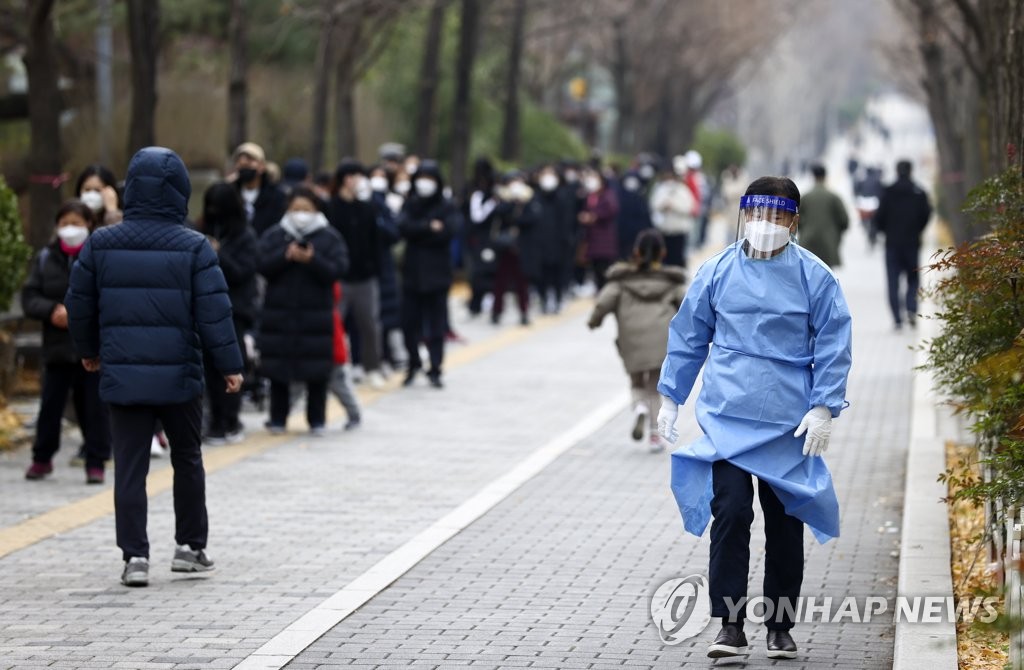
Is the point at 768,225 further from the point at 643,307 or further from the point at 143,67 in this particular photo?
the point at 143,67

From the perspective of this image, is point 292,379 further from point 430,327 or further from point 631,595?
point 631,595

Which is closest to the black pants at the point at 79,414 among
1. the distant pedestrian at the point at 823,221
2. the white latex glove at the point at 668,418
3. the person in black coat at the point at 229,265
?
the person in black coat at the point at 229,265

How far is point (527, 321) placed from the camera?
72.9 ft

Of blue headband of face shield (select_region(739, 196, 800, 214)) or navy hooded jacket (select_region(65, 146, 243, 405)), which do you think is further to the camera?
navy hooded jacket (select_region(65, 146, 243, 405))

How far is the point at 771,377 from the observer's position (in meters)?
6.74

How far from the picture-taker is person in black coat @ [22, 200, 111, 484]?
1092 centimetres

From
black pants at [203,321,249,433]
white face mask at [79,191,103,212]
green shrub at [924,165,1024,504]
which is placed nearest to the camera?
green shrub at [924,165,1024,504]

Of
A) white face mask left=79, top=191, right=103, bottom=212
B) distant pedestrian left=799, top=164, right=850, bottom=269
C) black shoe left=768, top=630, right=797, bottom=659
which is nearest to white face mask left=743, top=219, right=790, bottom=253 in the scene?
black shoe left=768, top=630, right=797, bottom=659

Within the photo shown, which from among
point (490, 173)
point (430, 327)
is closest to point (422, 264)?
point (430, 327)

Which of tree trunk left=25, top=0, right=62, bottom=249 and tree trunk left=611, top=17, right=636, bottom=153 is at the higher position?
tree trunk left=611, top=17, right=636, bottom=153

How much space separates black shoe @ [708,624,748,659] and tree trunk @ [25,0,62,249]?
939cm

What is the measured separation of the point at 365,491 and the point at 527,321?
1146 centimetres

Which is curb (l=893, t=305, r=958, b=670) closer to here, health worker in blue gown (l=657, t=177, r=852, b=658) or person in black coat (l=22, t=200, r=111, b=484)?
health worker in blue gown (l=657, t=177, r=852, b=658)
